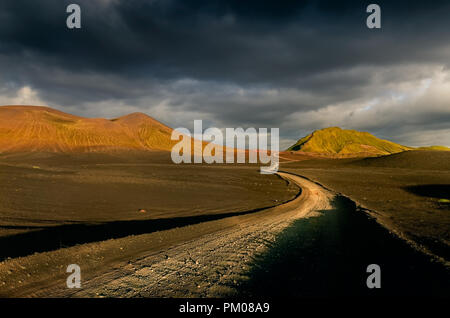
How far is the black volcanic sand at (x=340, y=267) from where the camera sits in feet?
19.1

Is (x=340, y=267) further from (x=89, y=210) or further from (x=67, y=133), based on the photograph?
(x=67, y=133)

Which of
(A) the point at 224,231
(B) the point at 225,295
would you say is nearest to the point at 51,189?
(A) the point at 224,231

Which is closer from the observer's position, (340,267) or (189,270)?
(189,270)

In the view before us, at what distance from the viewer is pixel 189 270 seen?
692 cm

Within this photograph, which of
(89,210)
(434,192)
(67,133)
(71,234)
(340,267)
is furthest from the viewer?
(67,133)

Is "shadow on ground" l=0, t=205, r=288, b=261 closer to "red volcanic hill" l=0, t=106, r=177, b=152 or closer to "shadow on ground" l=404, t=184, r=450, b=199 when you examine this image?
"shadow on ground" l=404, t=184, r=450, b=199

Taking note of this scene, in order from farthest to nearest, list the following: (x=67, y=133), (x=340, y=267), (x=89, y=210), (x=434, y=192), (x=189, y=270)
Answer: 1. (x=67, y=133)
2. (x=434, y=192)
3. (x=89, y=210)
4. (x=340, y=267)
5. (x=189, y=270)

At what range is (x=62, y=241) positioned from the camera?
958 cm

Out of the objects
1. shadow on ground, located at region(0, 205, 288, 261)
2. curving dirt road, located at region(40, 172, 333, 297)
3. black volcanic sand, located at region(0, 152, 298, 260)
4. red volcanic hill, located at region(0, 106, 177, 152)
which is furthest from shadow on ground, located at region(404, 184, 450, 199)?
red volcanic hill, located at region(0, 106, 177, 152)

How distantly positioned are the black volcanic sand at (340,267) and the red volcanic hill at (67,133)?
98.7m

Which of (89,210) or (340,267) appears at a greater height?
(340,267)

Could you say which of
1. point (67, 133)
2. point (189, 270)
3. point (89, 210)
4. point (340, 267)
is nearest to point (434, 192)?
point (340, 267)

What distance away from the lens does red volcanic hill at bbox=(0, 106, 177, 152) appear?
89.8 meters

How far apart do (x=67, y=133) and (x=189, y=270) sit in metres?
115
